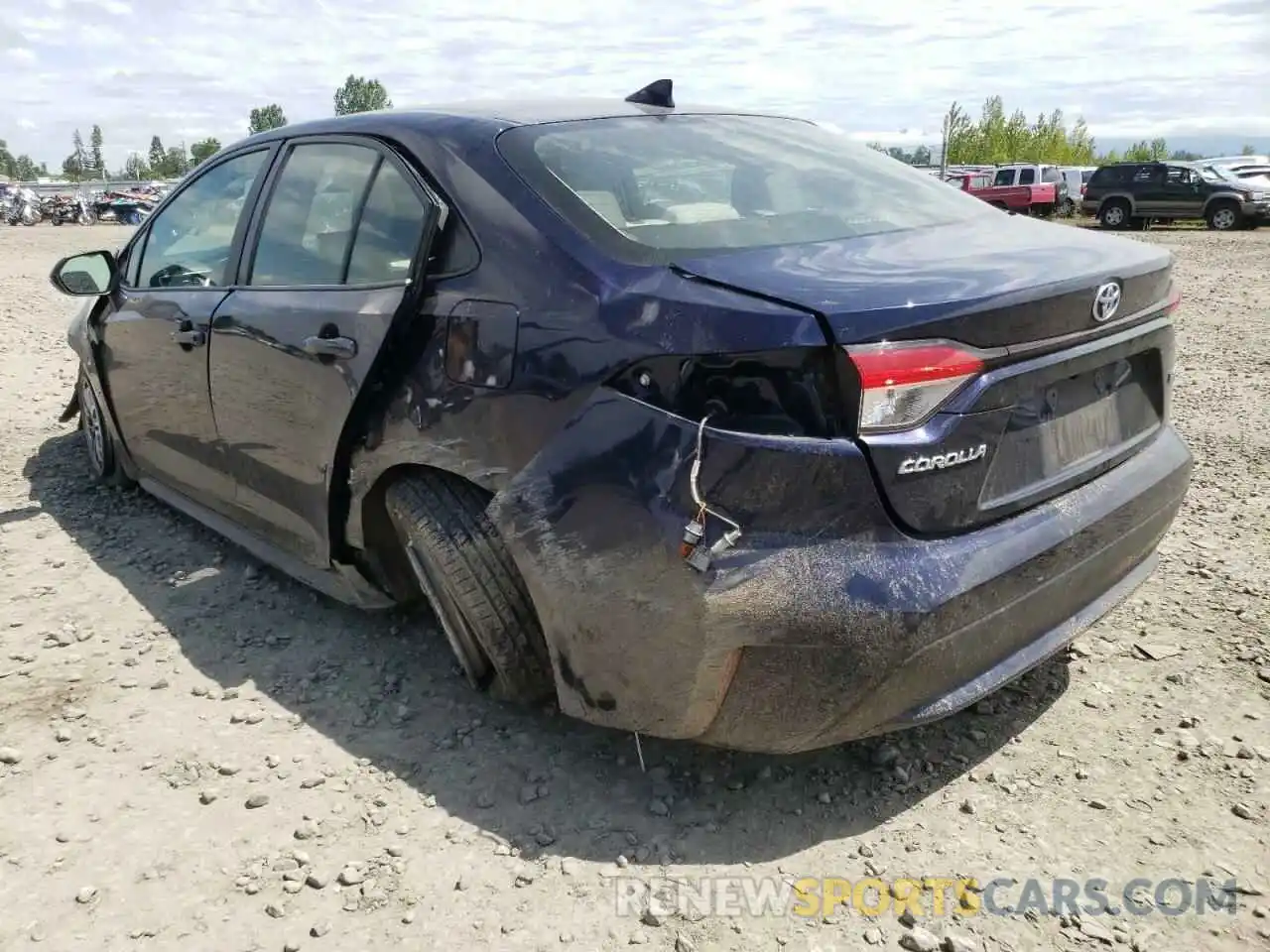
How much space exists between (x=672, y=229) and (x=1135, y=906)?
1.80 m

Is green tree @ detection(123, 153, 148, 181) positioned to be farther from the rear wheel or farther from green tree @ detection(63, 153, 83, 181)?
the rear wheel

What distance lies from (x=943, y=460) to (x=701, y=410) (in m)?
0.50

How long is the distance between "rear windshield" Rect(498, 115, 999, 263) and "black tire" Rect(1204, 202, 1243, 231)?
984 inches

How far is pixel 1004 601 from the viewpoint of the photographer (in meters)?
2.15

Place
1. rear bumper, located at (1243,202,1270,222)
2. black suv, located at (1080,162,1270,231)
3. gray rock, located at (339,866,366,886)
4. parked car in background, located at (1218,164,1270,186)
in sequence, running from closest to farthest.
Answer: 1. gray rock, located at (339,866,366,886)
2. rear bumper, located at (1243,202,1270,222)
3. black suv, located at (1080,162,1270,231)
4. parked car in background, located at (1218,164,1270,186)

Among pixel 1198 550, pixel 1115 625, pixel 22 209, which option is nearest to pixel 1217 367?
pixel 1198 550

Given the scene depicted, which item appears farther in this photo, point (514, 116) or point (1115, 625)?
point (1115, 625)

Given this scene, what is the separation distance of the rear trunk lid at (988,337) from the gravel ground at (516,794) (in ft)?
2.52

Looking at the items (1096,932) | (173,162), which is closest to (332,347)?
(1096,932)

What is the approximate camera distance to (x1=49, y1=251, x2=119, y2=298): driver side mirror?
4258 millimetres

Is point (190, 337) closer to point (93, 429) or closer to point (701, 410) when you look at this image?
point (93, 429)

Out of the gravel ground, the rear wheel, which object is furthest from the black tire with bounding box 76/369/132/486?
the rear wheel

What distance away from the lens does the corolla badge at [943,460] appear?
198cm

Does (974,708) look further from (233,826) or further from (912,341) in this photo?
(233,826)
